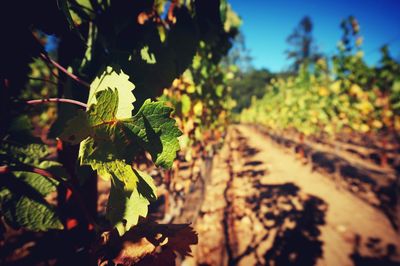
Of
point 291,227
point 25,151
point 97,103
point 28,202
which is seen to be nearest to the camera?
point 97,103

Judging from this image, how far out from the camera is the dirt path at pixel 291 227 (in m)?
4.15

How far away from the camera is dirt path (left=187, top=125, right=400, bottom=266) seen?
4152mm

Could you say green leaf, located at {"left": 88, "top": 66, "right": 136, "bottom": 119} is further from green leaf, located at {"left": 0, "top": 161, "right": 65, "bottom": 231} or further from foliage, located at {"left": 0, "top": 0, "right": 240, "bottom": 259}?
green leaf, located at {"left": 0, "top": 161, "right": 65, "bottom": 231}

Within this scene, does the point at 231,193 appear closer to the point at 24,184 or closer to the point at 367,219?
the point at 367,219

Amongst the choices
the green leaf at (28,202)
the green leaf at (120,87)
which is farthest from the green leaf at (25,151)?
the green leaf at (120,87)

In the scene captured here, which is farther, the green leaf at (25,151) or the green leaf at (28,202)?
the green leaf at (25,151)

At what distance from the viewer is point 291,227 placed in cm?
515

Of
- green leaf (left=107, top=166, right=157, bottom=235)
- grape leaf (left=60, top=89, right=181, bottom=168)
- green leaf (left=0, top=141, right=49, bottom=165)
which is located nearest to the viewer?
grape leaf (left=60, top=89, right=181, bottom=168)

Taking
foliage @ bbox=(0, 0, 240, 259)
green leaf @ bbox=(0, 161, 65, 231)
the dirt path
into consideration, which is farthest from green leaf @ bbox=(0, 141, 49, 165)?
the dirt path

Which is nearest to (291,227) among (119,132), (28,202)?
(28,202)

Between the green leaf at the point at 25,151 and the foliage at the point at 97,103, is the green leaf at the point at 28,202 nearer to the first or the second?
the foliage at the point at 97,103

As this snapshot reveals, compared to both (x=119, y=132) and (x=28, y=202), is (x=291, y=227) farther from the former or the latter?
(x=119, y=132)

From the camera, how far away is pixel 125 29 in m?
0.99

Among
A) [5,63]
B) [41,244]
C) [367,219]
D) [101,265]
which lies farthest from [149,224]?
[367,219]
